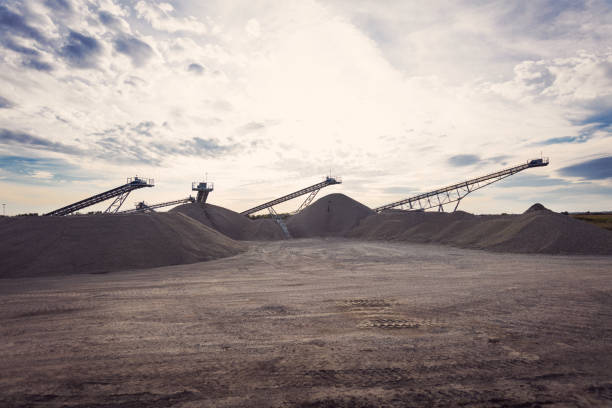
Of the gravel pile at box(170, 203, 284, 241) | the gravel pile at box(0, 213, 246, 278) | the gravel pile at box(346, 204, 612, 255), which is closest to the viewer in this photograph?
the gravel pile at box(0, 213, 246, 278)

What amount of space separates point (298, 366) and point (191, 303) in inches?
163

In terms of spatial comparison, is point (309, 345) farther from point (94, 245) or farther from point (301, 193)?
point (301, 193)

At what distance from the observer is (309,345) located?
4.34 meters

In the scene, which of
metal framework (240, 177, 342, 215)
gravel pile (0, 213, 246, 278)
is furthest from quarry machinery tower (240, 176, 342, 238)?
gravel pile (0, 213, 246, 278)

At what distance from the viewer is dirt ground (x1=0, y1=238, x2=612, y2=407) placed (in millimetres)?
3088

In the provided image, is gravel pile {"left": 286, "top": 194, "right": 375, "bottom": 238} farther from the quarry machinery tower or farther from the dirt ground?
the dirt ground

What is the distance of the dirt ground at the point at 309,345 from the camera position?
3.09m

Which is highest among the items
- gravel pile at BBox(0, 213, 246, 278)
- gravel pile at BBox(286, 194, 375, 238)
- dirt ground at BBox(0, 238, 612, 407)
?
gravel pile at BBox(286, 194, 375, 238)

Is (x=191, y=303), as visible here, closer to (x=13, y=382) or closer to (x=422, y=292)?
(x=13, y=382)

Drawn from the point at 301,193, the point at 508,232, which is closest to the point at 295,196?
the point at 301,193

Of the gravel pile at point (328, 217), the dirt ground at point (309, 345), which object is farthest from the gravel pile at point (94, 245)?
the gravel pile at point (328, 217)

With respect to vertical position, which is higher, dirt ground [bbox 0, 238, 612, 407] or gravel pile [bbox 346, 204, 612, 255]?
gravel pile [bbox 346, 204, 612, 255]

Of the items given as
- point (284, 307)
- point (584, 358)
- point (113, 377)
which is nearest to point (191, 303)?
point (284, 307)

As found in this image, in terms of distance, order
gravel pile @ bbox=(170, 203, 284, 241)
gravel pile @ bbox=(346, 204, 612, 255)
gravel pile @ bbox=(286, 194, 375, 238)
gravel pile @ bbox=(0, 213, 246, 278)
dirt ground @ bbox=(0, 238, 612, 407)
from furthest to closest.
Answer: gravel pile @ bbox=(286, 194, 375, 238) < gravel pile @ bbox=(170, 203, 284, 241) < gravel pile @ bbox=(346, 204, 612, 255) < gravel pile @ bbox=(0, 213, 246, 278) < dirt ground @ bbox=(0, 238, 612, 407)
